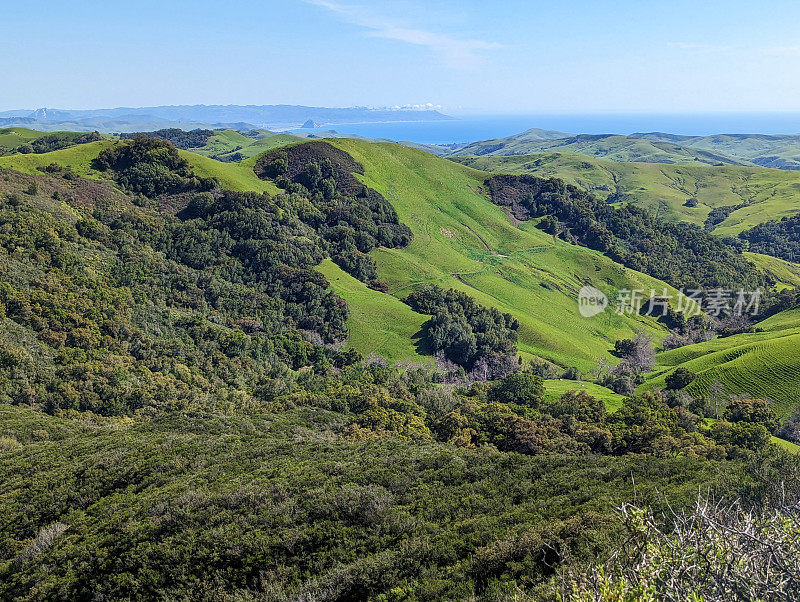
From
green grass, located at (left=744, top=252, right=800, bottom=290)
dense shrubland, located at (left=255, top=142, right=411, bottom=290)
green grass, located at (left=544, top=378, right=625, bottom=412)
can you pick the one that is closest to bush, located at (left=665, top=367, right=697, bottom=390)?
green grass, located at (left=544, top=378, right=625, bottom=412)

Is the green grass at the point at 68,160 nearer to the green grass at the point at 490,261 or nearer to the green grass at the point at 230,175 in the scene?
the green grass at the point at 230,175

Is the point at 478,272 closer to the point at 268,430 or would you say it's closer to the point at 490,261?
the point at 490,261

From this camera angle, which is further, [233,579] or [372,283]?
[372,283]

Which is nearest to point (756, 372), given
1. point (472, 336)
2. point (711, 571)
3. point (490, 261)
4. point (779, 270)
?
point (472, 336)

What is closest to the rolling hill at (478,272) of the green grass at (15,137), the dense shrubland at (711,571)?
the dense shrubland at (711,571)

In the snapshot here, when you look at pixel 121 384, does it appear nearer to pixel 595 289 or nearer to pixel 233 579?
pixel 233 579

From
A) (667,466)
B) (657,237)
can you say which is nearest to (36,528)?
(667,466)

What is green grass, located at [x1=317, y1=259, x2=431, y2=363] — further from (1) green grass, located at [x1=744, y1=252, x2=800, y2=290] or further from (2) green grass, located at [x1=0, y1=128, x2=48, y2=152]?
(2) green grass, located at [x1=0, y1=128, x2=48, y2=152]
